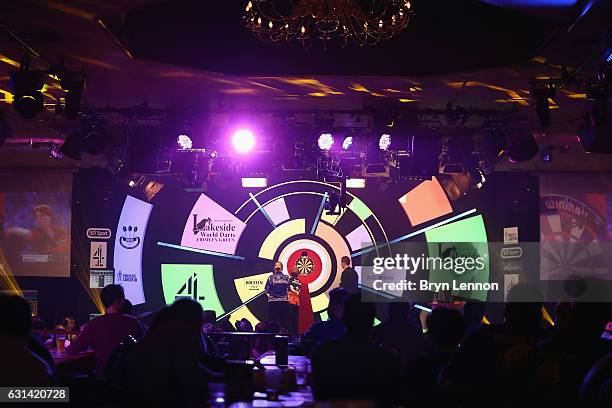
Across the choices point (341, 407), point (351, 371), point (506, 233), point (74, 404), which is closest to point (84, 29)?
point (74, 404)

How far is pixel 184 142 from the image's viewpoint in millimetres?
10164

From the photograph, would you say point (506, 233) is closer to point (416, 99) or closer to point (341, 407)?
point (416, 99)

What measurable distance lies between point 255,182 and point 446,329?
10.3 meters

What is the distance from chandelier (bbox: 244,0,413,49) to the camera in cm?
671

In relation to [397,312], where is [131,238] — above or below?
above

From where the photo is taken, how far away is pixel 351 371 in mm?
3701

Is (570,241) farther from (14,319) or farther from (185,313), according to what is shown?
(14,319)

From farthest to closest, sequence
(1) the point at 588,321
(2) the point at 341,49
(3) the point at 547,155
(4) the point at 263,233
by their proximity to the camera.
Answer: (4) the point at 263,233 < (3) the point at 547,155 < (2) the point at 341,49 < (1) the point at 588,321

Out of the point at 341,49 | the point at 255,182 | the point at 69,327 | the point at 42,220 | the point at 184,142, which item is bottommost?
the point at 69,327

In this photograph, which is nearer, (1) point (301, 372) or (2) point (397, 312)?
(1) point (301, 372)

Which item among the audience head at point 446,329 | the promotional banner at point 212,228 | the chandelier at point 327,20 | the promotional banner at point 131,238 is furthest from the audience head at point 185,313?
the promotional banner at point 131,238

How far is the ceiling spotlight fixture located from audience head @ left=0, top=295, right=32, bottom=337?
4.32m

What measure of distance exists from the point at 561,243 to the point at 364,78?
7417mm

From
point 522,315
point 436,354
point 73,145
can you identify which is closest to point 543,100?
point 522,315
